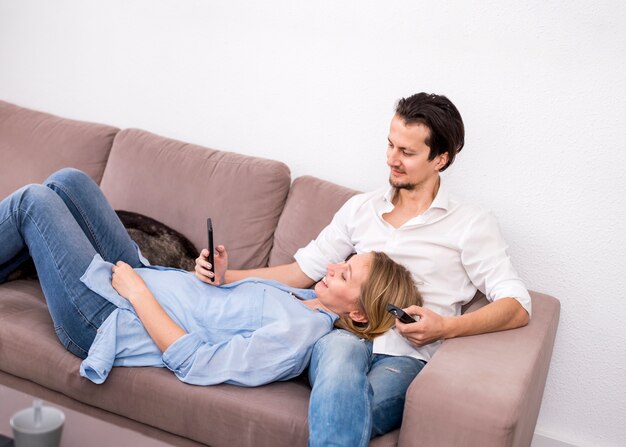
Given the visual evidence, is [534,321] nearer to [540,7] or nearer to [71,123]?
[540,7]

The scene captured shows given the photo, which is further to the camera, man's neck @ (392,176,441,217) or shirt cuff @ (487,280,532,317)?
man's neck @ (392,176,441,217)

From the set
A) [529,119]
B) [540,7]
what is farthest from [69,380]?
[540,7]

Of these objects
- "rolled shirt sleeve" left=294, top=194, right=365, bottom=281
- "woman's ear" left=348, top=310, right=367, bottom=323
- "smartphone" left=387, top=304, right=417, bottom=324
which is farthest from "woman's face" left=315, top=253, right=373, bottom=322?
"rolled shirt sleeve" left=294, top=194, right=365, bottom=281

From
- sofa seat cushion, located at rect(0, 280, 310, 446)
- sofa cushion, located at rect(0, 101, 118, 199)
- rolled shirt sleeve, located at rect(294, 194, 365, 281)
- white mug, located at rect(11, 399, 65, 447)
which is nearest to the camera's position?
white mug, located at rect(11, 399, 65, 447)

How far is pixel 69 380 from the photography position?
80.4 inches

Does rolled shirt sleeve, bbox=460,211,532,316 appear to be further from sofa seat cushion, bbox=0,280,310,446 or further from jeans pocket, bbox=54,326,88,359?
jeans pocket, bbox=54,326,88,359

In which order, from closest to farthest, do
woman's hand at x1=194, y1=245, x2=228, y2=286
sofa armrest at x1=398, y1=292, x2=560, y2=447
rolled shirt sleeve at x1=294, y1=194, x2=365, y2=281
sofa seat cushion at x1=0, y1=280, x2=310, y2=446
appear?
sofa armrest at x1=398, y1=292, x2=560, y2=447
sofa seat cushion at x1=0, y1=280, x2=310, y2=446
woman's hand at x1=194, y1=245, x2=228, y2=286
rolled shirt sleeve at x1=294, y1=194, x2=365, y2=281

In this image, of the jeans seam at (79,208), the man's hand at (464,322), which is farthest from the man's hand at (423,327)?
the jeans seam at (79,208)

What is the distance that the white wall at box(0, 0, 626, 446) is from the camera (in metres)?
2.39

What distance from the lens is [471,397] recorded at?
5.55 feet

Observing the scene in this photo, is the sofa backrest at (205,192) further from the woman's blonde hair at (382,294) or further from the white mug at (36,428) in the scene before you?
the white mug at (36,428)

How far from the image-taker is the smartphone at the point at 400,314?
1.90m

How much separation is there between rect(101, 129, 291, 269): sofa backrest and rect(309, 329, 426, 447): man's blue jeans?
2.11ft

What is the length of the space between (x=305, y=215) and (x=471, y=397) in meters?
1.01
